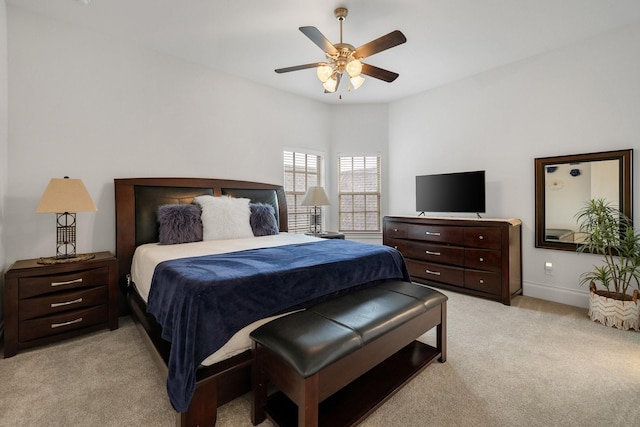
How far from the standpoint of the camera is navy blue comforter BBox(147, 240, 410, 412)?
55.5 inches

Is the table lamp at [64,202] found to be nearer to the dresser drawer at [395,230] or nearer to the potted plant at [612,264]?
the dresser drawer at [395,230]

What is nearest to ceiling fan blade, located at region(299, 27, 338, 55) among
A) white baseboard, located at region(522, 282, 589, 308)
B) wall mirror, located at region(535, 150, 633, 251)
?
wall mirror, located at region(535, 150, 633, 251)

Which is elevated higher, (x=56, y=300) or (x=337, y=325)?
(x=337, y=325)

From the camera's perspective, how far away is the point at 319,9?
2.61m

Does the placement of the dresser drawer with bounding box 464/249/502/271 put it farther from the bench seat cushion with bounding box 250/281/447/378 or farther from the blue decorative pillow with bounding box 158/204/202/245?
the blue decorative pillow with bounding box 158/204/202/245

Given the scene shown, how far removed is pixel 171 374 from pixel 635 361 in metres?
3.13

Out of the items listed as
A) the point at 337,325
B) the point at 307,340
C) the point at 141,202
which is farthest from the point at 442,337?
the point at 141,202

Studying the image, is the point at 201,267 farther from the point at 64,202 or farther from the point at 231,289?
the point at 64,202

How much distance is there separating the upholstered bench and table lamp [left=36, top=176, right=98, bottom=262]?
2.07 m

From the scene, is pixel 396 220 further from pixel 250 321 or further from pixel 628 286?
pixel 250 321

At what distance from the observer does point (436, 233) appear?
3.88 metres

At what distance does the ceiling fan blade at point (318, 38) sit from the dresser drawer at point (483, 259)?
9.01 feet

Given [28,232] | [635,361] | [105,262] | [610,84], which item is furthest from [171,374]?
[610,84]

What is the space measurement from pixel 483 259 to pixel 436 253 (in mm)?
575
